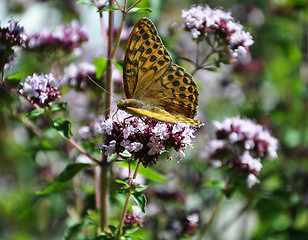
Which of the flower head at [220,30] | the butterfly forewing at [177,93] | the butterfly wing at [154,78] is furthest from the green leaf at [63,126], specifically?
the flower head at [220,30]

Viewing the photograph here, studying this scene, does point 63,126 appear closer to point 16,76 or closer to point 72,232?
point 16,76

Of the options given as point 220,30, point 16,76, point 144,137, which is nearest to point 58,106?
point 16,76

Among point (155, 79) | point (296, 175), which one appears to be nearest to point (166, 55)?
point (155, 79)

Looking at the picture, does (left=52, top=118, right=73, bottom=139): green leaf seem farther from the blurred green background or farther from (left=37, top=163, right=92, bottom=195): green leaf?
the blurred green background

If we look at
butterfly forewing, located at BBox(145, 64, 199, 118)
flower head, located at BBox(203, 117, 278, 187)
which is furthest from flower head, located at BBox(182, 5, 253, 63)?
flower head, located at BBox(203, 117, 278, 187)

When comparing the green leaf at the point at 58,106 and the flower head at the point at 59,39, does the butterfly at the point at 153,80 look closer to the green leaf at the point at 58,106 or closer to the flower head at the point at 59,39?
the green leaf at the point at 58,106

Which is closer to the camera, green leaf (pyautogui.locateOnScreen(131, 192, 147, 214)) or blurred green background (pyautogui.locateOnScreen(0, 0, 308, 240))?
green leaf (pyautogui.locateOnScreen(131, 192, 147, 214))

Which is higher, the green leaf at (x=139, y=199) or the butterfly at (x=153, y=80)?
the butterfly at (x=153, y=80)
